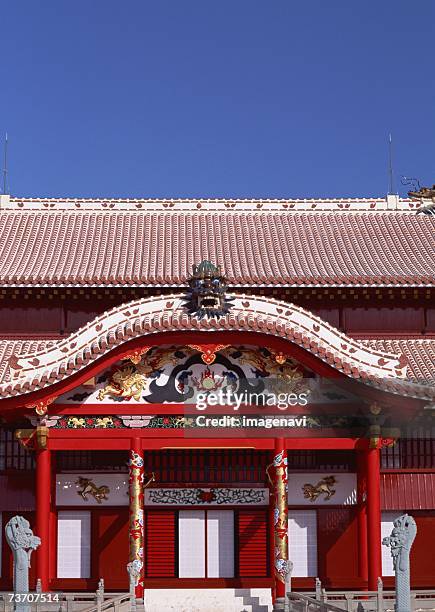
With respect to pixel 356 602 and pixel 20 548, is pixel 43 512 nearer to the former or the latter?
pixel 20 548

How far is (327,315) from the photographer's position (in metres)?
30.2

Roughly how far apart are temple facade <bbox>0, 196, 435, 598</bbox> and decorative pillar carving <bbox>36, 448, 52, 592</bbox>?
4cm

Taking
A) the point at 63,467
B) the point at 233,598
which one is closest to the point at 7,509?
the point at 63,467

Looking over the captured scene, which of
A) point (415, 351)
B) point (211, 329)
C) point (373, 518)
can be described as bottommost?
point (373, 518)

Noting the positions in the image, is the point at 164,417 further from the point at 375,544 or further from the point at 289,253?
the point at 289,253

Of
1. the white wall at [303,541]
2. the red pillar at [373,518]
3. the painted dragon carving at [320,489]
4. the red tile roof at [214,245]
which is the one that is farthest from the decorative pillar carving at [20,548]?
the red tile roof at [214,245]

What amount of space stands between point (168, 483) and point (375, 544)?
566 cm

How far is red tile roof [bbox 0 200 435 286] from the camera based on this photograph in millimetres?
30188

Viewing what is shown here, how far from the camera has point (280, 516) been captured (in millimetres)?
23719

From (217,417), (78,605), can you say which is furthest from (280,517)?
(78,605)

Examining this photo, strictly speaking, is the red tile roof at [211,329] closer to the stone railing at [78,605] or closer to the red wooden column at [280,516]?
the red wooden column at [280,516]

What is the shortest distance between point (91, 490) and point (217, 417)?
426 centimetres

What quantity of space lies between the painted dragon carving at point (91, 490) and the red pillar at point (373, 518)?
22.1 ft

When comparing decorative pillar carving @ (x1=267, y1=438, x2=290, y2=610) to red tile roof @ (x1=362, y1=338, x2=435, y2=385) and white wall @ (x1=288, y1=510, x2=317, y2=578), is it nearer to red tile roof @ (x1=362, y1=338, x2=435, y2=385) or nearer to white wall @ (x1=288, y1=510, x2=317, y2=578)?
white wall @ (x1=288, y1=510, x2=317, y2=578)
